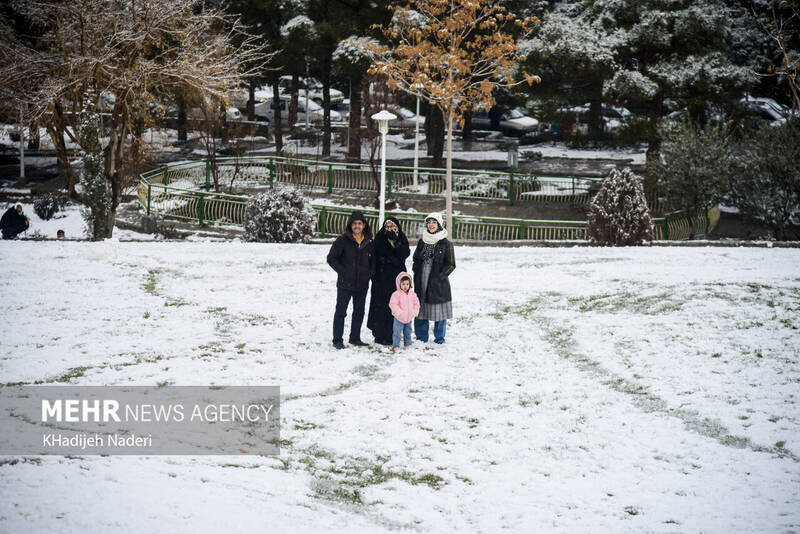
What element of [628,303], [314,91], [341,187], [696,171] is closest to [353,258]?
[628,303]

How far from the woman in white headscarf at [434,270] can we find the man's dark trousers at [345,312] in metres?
0.73

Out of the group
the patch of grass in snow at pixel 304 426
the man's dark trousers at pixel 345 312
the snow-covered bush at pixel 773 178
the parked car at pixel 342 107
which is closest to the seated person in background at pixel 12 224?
the man's dark trousers at pixel 345 312

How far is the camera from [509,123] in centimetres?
4328

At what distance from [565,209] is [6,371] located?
69.3 ft

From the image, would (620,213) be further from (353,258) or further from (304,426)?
(304,426)

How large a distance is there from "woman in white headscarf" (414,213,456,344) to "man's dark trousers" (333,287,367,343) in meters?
0.73

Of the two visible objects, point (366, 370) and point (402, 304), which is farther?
point (402, 304)

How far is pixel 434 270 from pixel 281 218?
29.7 ft

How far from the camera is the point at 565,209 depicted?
26.7 meters

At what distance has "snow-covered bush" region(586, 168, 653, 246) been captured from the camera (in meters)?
17.5

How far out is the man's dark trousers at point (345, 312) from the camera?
364 inches

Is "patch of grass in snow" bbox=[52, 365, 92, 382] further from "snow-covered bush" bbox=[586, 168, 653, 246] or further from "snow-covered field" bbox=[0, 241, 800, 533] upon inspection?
"snow-covered bush" bbox=[586, 168, 653, 246]

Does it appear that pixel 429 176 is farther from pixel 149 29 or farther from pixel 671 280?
pixel 671 280

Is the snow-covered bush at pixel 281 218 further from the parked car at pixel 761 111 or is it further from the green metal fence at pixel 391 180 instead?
the parked car at pixel 761 111
